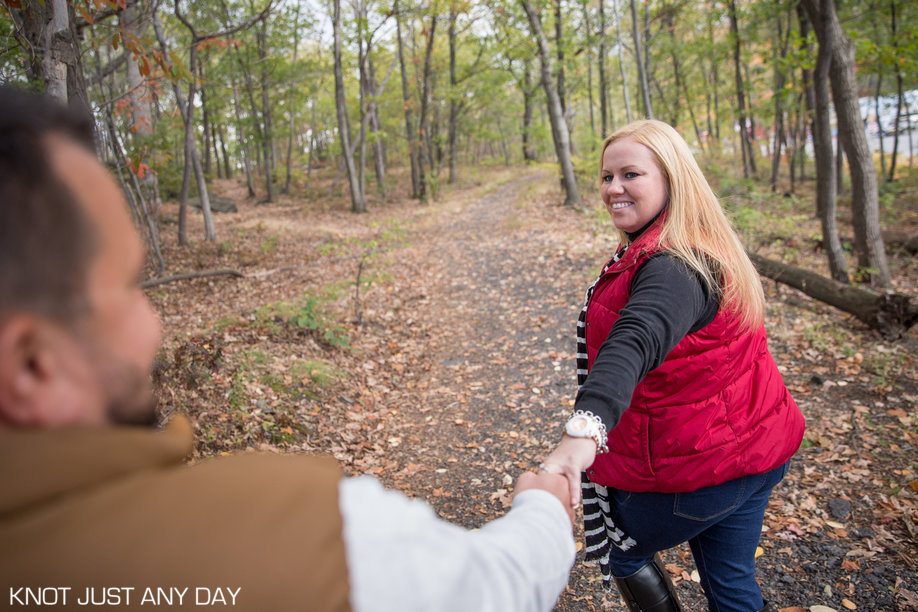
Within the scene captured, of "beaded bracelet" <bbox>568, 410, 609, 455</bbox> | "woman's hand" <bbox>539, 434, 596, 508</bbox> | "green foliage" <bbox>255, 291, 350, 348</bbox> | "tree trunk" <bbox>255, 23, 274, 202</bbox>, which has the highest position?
"tree trunk" <bbox>255, 23, 274, 202</bbox>

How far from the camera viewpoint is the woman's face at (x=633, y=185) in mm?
2039

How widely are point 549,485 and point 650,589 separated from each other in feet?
4.63

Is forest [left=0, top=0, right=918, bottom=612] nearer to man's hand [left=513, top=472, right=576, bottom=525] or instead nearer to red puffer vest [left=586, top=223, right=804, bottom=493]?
red puffer vest [left=586, top=223, right=804, bottom=493]

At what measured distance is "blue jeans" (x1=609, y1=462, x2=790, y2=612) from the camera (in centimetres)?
190

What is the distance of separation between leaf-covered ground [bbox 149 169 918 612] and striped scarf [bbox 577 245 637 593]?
128 cm

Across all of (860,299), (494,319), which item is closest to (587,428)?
(494,319)

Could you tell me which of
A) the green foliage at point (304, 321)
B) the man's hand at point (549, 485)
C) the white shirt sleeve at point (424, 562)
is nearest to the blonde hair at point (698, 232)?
the man's hand at point (549, 485)

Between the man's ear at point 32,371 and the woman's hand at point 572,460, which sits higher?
the man's ear at point 32,371

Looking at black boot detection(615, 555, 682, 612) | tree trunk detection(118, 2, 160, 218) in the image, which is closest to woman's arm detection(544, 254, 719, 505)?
black boot detection(615, 555, 682, 612)

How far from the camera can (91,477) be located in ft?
2.08

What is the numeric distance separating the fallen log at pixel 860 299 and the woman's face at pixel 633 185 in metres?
5.80

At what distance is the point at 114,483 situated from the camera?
65 centimetres

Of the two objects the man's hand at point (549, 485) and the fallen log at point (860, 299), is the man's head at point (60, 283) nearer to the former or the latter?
the man's hand at point (549, 485)

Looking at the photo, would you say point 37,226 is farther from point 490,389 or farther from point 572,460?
point 490,389
